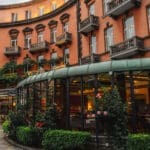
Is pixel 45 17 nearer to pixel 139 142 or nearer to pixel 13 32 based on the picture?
pixel 13 32

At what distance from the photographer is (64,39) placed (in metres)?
35.0

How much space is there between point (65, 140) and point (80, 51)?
20.2 meters

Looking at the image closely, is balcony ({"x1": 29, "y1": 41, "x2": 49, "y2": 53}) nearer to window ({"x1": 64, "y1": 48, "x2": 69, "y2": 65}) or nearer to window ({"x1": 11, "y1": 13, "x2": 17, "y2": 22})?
window ({"x1": 64, "y1": 48, "x2": 69, "y2": 65})

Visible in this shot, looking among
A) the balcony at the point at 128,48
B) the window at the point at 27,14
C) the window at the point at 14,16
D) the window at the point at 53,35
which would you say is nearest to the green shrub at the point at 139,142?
the balcony at the point at 128,48

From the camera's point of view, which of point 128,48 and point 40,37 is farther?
point 40,37

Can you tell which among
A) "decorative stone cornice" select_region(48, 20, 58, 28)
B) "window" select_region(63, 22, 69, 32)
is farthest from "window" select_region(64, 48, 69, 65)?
"decorative stone cornice" select_region(48, 20, 58, 28)

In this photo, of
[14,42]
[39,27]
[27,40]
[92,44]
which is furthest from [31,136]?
[14,42]

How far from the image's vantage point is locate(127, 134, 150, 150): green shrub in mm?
10867

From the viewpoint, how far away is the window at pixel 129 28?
24.6 meters

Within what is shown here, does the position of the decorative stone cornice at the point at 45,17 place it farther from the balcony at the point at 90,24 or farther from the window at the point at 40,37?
the balcony at the point at 90,24

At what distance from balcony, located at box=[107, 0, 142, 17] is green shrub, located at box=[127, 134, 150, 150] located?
48.6 ft

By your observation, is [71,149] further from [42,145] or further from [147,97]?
[147,97]

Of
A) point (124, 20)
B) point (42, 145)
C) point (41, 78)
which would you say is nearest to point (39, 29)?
point (124, 20)

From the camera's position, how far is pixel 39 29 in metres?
41.6
